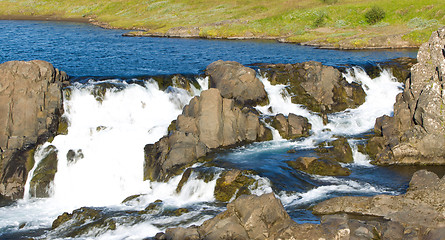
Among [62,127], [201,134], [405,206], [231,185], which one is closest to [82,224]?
[231,185]

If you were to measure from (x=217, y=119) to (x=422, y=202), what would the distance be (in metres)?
18.1

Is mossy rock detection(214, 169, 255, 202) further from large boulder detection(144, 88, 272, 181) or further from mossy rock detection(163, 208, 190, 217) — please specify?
large boulder detection(144, 88, 272, 181)

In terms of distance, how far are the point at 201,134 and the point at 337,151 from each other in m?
11.2

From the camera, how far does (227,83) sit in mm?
48312

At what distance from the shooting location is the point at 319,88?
51.1 m

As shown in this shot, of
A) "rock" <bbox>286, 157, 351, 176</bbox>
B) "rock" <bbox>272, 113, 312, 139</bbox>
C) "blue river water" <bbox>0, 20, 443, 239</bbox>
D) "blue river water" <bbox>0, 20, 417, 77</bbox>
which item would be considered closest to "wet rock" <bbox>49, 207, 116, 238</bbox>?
"blue river water" <bbox>0, 20, 443, 239</bbox>

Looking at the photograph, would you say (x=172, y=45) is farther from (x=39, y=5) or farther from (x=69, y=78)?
(x=39, y=5)

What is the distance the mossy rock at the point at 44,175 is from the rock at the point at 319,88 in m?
25.3

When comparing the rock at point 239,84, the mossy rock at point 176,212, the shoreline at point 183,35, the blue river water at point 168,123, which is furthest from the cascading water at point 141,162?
the shoreline at point 183,35

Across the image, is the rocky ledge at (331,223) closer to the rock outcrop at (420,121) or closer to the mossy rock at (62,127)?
the rock outcrop at (420,121)

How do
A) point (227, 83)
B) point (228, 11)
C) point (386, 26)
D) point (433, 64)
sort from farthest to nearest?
point (228, 11) < point (386, 26) < point (227, 83) < point (433, 64)

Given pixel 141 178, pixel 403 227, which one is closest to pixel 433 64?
pixel 403 227

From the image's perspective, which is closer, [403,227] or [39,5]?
[403,227]

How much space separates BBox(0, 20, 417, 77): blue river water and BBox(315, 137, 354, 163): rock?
2166 centimetres
